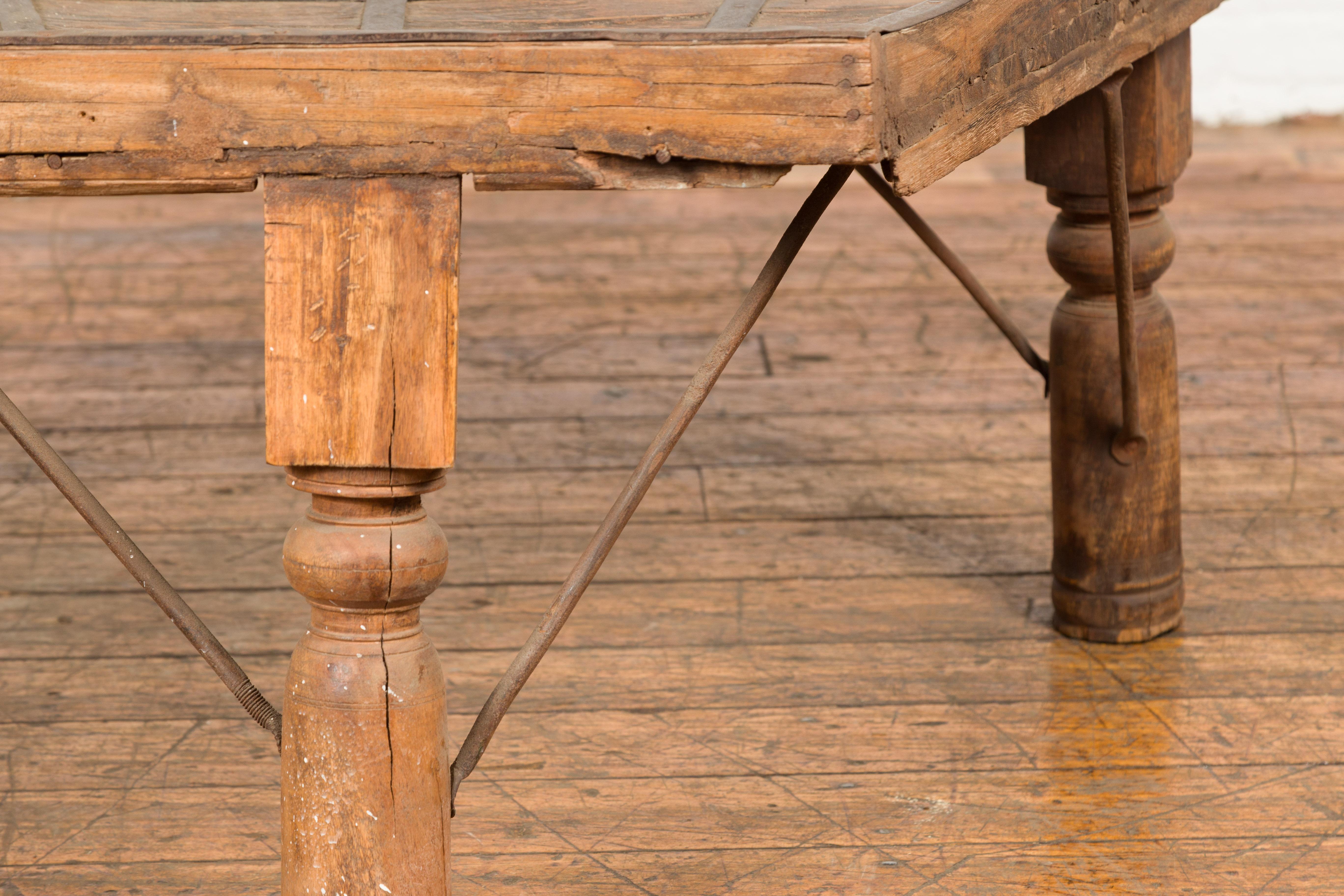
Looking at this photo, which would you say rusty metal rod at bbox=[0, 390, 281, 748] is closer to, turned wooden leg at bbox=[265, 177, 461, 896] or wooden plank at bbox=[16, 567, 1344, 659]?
turned wooden leg at bbox=[265, 177, 461, 896]

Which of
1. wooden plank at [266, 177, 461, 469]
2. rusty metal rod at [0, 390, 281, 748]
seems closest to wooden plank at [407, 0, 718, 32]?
wooden plank at [266, 177, 461, 469]

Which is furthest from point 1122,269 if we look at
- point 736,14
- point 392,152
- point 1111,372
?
point 392,152

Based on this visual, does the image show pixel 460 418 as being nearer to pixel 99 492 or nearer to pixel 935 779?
pixel 99 492

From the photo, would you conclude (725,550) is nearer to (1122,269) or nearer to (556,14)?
(1122,269)

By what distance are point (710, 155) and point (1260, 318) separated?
2.37m

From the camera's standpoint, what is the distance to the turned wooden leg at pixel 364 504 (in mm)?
1096

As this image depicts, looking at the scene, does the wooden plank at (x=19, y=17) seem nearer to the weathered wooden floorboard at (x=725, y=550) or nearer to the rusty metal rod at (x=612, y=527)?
the rusty metal rod at (x=612, y=527)

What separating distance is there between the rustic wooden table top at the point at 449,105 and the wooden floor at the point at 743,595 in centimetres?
66

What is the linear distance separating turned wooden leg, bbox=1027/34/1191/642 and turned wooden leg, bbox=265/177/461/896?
90 centimetres

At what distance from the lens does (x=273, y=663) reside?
1861 millimetres

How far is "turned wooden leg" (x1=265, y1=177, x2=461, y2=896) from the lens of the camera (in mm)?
1096

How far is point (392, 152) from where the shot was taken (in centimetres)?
108

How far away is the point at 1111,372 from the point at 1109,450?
0.30ft

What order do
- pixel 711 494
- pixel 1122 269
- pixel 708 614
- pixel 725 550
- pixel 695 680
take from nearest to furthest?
pixel 1122 269
pixel 695 680
pixel 708 614
pixel 725 550
pixel 711 494
